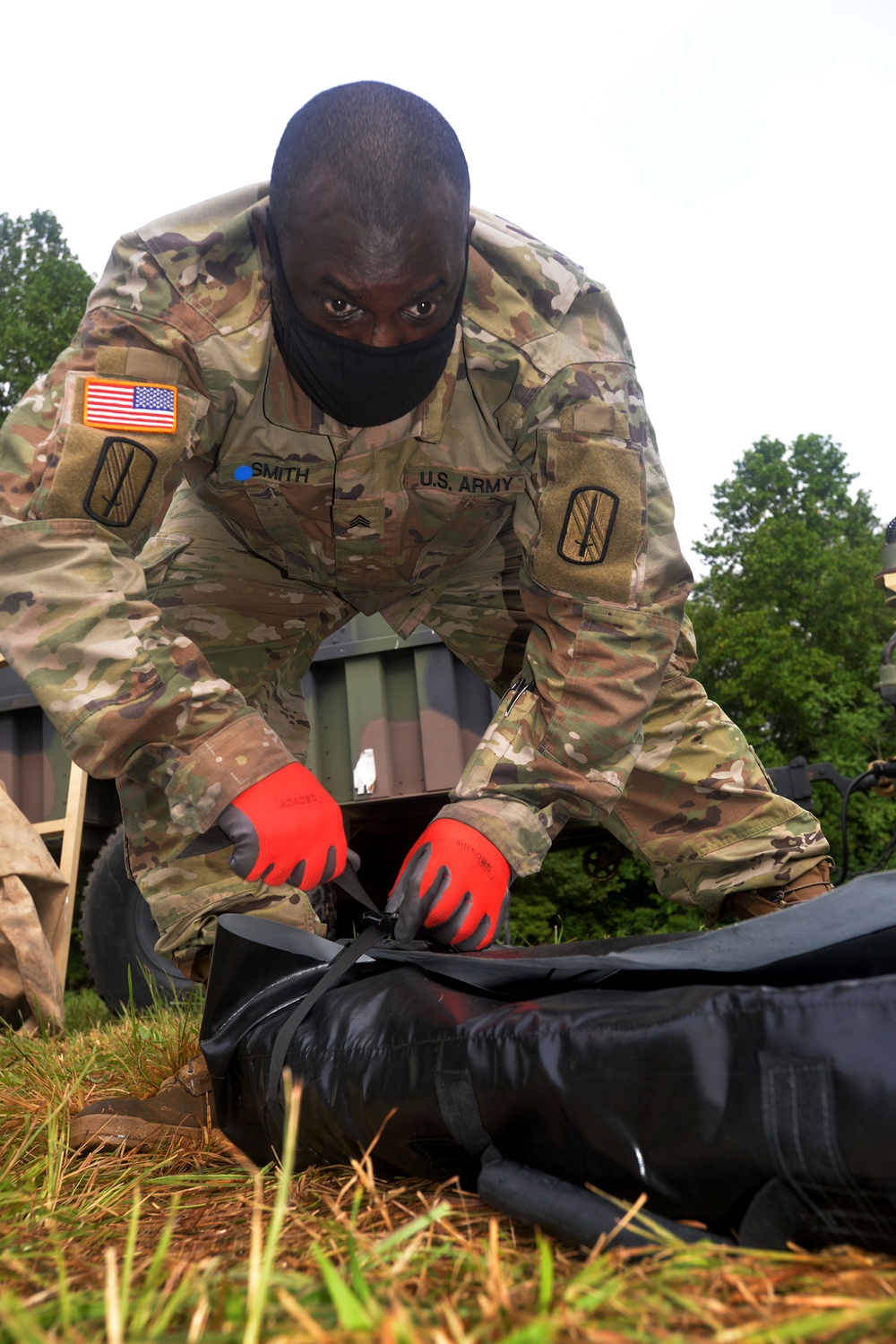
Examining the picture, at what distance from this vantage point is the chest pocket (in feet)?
7.04

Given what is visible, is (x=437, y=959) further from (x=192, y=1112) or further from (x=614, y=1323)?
(x=614, y=1323)

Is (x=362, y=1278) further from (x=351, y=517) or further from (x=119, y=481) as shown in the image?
(x=351, y=517)

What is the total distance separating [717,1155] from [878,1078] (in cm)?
14

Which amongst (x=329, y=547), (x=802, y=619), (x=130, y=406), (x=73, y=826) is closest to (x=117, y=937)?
(x=73, y=826)

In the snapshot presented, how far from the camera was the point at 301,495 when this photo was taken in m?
2.14

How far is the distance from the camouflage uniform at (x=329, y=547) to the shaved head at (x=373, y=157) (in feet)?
0.78

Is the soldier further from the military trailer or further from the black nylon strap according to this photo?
the military trailer

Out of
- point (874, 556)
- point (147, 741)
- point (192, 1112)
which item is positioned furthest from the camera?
point (874, 556)

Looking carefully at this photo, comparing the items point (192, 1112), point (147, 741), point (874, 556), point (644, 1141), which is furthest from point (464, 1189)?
point (874, 556)

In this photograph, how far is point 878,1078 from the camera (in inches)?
27.5

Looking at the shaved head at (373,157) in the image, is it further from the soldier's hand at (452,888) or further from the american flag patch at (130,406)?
the soldier's hand at (452,888)

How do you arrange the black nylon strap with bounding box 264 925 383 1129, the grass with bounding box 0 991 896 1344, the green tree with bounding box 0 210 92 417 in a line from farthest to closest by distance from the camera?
the green tree with bounding box 0 210 92 417 < the black nylon strap with bounding box 264 925 383 1129 < the grass with bounding box 0 991 896 1344

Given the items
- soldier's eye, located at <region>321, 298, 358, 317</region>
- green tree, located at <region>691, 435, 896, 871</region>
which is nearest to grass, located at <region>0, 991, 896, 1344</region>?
soldier's eye, located at <region>321, 298, 358, 317</region>

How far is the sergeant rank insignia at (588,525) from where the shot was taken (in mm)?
1954
